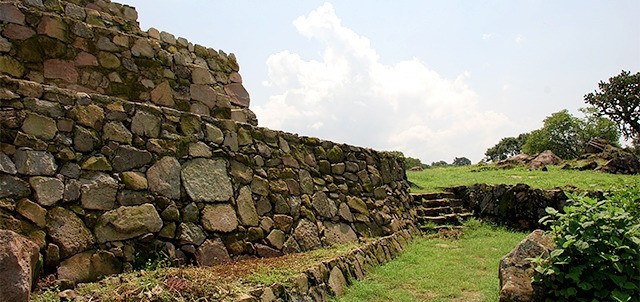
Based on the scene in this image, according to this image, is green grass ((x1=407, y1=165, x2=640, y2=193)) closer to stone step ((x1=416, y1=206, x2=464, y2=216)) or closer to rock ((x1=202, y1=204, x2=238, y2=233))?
stone step ((x1=416, y1=206, x2=464, y2=216))

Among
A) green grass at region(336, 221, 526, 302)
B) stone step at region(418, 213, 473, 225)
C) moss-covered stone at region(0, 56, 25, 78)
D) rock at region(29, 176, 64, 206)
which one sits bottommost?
green grass at region(336, 221, 526, 302)

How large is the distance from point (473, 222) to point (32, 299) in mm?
9565

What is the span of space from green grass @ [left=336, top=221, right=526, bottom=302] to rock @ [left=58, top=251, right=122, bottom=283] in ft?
8.68

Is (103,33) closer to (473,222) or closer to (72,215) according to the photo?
(72,215)

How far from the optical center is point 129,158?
4949mm

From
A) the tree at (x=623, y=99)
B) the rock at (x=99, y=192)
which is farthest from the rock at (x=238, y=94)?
the tree at (x=623, y=99)

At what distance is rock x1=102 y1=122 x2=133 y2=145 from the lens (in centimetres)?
483

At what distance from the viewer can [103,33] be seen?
634 cm

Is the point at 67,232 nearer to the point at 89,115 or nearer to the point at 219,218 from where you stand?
the point at 89,115

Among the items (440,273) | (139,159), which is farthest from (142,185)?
(440,273)

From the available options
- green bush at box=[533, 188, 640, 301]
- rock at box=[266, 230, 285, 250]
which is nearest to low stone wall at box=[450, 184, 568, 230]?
green bush at box=[533, 188, 640, 301]

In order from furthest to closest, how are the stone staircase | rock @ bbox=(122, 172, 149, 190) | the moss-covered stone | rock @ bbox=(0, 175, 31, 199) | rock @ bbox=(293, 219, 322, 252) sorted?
the stone staircase → rock @ bbox=(293, 219, 322, 252) → the moss-covered stone → rock @ bbox=(122, 172, 149, 190) → rock @ bbox=(0, 175, 31, 199)

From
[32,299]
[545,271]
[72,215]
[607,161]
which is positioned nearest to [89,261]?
[72,215]

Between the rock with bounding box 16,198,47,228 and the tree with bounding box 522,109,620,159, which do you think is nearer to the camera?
the rock with bounding box 16,198,47,228
